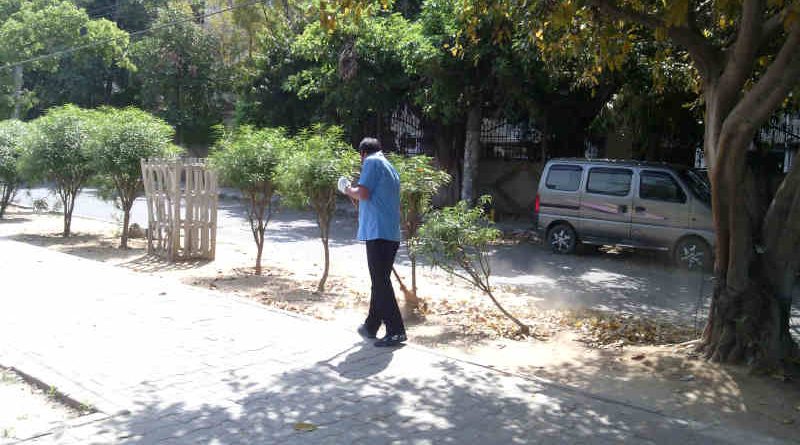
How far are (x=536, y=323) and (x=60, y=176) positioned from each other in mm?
10438

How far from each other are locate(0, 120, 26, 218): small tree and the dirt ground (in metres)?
6.66

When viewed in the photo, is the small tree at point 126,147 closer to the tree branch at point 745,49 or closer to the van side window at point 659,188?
the van side window at point 659,188

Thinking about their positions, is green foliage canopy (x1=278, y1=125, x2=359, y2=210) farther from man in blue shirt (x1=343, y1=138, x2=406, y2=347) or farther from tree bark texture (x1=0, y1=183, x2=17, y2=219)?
tree bark texture (x1=0, y1=183, x2=17, y2=219)

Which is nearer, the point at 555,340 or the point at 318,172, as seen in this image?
the point at 555,340

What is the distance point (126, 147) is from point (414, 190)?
6.63 metres

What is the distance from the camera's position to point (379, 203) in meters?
6.59

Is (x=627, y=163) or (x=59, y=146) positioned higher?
(x=627, y=163)

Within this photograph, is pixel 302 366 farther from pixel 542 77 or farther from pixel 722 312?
pixel 542 77

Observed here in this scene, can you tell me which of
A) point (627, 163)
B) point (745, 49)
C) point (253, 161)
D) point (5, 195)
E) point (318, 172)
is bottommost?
point (5, 195)

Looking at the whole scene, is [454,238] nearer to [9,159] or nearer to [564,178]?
[564,178]

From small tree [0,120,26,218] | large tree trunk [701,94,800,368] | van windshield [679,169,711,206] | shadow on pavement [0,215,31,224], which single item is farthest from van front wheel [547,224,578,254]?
shadow on pavement [0,215,31,224]

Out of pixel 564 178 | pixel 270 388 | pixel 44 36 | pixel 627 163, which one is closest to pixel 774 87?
pixel 270 388

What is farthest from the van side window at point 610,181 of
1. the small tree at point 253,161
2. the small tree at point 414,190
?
the small tree at point 253,161

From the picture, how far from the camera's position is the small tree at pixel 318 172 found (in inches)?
336
